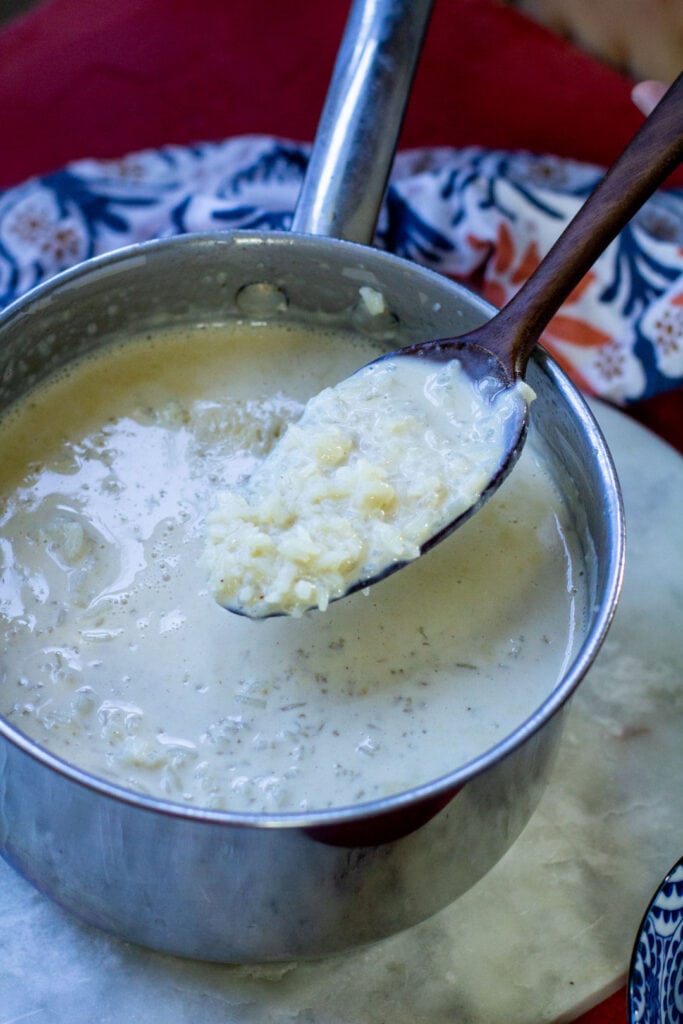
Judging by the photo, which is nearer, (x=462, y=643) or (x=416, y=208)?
(x=462, y=643)

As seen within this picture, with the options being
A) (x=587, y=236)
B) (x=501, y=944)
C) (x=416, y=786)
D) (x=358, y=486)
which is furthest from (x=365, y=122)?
(x=501, y=944)

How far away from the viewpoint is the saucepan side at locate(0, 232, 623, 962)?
2.47 feet

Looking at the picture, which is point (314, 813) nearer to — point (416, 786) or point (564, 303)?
point (416, 786)

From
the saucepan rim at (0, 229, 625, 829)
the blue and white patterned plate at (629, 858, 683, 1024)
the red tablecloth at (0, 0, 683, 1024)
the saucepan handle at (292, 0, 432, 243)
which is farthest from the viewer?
the red tablecloth at (0, 0, 683, 1024)

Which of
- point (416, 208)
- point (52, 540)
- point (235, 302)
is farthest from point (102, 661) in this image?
point (416, 208)

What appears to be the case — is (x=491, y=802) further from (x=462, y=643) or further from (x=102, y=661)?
(x=102, y=661)

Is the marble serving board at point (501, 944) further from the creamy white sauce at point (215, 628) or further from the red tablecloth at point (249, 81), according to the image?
the red tablecloth at point (249, 81)

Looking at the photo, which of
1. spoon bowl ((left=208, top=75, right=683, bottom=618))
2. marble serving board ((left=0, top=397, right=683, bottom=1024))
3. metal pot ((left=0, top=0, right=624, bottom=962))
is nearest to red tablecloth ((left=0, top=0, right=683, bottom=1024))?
metal pot ((left=0, top=0, right=624, bottom=962))

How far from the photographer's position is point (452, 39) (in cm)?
182

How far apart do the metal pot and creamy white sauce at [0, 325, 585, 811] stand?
0.20 feet

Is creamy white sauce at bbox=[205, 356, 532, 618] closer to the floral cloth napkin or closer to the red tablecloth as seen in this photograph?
the floral cloth napkin

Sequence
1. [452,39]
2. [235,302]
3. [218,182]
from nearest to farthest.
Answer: [235,302] → [218,182] → [452,39]

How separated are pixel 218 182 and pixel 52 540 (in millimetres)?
785

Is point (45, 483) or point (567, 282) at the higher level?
point (567, 282)
